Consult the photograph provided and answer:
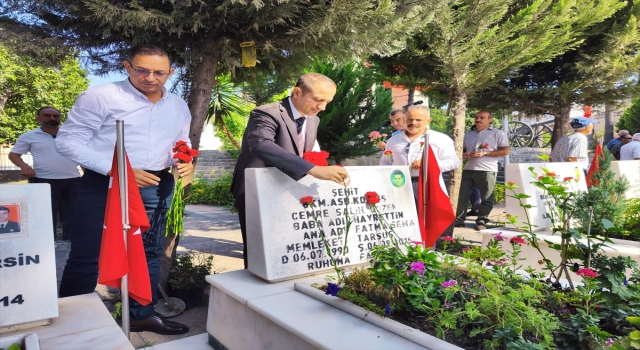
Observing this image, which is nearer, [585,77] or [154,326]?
[154,326]

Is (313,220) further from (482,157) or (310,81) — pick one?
(482,157)

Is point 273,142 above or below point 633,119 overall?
below

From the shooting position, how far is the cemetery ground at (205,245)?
3183 millimetres

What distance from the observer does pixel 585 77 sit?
298 inches

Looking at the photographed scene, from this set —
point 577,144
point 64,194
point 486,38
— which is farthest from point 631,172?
point 64,194

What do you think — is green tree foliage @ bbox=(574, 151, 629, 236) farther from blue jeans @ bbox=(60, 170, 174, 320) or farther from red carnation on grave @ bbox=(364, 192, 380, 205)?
blue jeans @ bbox=(60, 170, 174, 320)

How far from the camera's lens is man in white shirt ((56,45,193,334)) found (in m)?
2.77

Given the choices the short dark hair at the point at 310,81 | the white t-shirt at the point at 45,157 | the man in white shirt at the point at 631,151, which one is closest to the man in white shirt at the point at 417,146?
the short dark hair at the point at 310,81

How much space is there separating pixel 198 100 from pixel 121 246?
5.85 ft

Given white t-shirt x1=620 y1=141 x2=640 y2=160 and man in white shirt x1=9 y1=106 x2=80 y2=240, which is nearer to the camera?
man in white shirt x1=9 y1=106 x2=80 y2=240

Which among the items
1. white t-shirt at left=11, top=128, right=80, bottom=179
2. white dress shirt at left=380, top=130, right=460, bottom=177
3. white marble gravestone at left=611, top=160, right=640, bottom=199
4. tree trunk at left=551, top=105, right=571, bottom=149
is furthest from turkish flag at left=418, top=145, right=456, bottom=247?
tree trunk at left=551, top=105, right=571, bottom=149

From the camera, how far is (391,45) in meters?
4.09

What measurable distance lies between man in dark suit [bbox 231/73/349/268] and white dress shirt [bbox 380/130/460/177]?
1203 mm

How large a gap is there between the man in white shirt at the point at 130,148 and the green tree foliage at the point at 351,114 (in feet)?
17.1
